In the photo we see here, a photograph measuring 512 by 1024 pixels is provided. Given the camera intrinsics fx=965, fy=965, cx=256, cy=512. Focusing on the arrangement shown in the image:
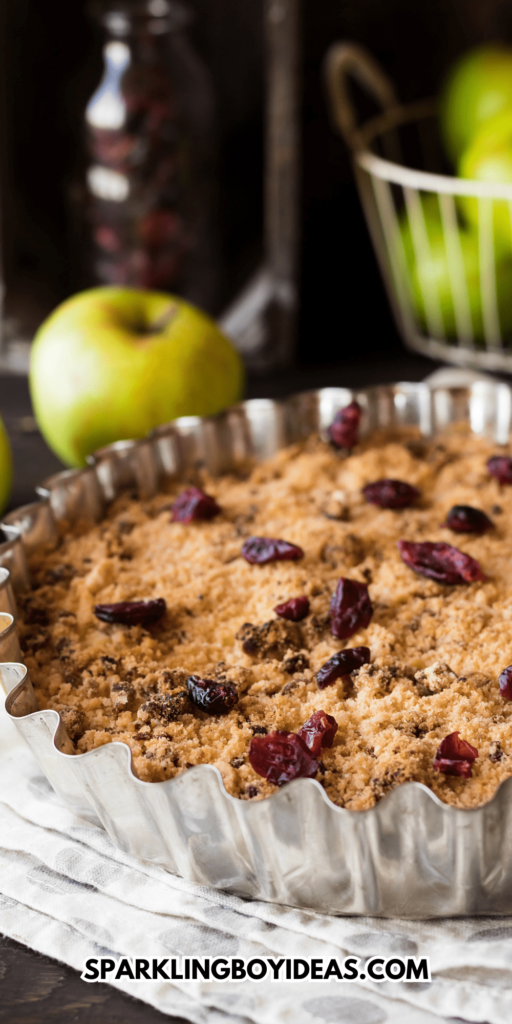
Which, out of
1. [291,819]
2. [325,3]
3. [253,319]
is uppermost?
[325,3]

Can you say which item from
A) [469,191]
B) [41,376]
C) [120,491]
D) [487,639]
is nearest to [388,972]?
[487,639]

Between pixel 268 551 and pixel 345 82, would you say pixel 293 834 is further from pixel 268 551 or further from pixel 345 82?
pixel 345 82

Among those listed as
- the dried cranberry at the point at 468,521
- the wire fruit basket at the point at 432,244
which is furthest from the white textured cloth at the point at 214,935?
the wire fruit basket at the point at 432,244

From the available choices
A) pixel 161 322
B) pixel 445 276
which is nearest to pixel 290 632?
pixel 161 322

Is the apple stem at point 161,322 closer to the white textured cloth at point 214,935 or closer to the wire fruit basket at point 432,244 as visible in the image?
the wire fruit basket at point 432,244

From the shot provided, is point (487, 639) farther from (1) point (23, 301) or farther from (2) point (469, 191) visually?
(1) point (23, 301)

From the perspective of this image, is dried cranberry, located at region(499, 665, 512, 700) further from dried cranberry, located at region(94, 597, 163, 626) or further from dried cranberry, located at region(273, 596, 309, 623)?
dried cranberry, located at region(94, 597, 163, 626)
